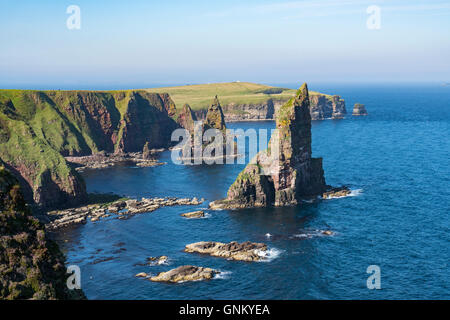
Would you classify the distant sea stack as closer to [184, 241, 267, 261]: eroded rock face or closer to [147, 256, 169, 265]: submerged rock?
[184, 241, 267, 261]: eroded rock face

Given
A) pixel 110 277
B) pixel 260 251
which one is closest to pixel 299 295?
pixel 260 251

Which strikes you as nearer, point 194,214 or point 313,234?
point 313,234

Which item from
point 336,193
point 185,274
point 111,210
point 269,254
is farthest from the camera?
point 336,193

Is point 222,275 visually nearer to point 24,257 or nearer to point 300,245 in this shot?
point 300,245

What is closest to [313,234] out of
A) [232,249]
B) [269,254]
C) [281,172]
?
[269,254]

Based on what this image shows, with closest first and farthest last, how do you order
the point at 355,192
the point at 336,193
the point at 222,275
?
the point at 222,275, the point at 336,193, the point at 355,192
